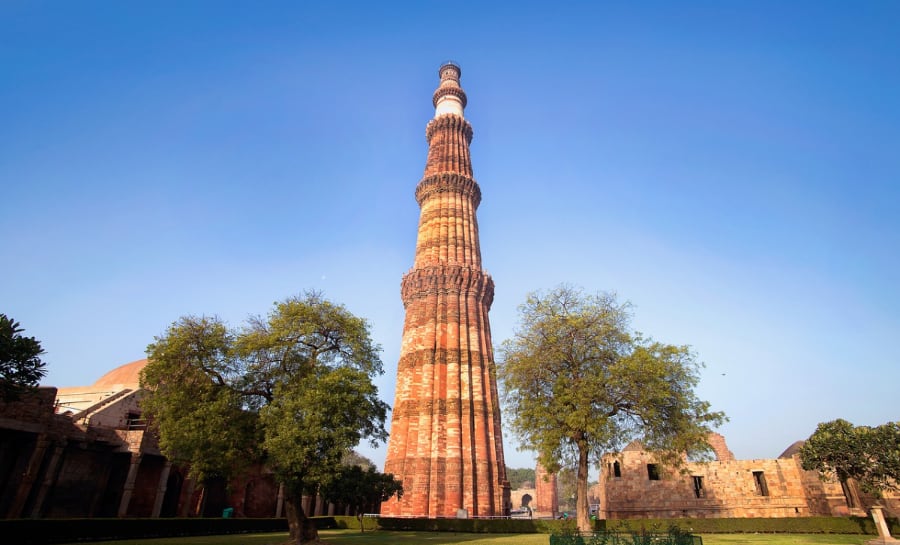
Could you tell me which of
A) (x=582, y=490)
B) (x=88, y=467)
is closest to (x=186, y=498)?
(x=88, y=467)

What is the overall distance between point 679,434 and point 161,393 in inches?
851

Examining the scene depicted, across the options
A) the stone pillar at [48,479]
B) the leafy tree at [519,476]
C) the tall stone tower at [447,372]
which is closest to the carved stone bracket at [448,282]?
the tall stone tower at [447,372]

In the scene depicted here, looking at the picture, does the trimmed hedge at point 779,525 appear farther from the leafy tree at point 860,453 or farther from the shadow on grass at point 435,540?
the shadow on grass at point 435,540

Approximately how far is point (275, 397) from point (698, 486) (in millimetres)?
29959

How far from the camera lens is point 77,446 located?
25172 mm

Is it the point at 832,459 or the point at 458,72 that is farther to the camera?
the point at 458,72

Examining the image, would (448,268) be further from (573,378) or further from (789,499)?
(789,499)

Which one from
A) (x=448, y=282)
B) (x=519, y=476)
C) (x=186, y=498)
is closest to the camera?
(x=186, y=498)

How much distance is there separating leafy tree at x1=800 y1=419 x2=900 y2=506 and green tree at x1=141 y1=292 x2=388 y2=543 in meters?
22.7

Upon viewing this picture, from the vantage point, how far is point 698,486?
34.7 metres

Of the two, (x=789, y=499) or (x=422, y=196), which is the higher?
(x=422, y=196)

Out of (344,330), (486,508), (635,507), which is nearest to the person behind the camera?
(344,330)

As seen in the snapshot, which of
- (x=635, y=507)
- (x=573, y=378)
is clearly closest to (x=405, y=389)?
(x=573, y=378)

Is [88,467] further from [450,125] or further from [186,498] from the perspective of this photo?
[450,125]
